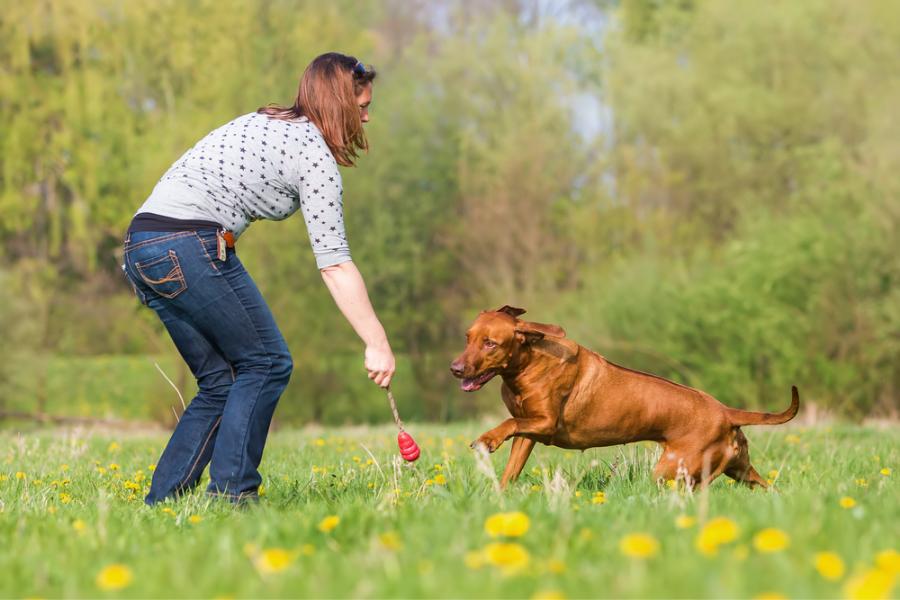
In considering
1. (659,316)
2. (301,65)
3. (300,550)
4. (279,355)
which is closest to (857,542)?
(300,550)

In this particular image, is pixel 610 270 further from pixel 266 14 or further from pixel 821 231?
pixel 266 14

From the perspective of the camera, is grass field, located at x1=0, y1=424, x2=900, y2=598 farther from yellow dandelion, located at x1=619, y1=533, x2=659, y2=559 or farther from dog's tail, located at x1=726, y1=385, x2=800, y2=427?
dog's tail, located at x1=726, y1=385, x2=800, y2=427

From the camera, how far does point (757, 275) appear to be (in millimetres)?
13047

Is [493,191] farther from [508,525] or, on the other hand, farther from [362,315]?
[508,525]

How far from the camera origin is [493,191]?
59.1ft

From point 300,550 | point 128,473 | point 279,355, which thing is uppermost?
point 279,355

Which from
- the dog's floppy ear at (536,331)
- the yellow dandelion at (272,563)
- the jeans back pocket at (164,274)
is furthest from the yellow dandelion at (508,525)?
the dog's floppy ear at (536,331)

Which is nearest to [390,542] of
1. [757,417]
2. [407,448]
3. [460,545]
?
[460,545]

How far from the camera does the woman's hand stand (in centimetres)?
312

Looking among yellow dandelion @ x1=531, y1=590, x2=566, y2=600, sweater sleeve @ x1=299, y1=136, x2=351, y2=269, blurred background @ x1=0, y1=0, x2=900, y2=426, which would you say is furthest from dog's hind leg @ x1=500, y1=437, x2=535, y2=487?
blurred background @ x1=0, y1=0, x2=900, y2=426

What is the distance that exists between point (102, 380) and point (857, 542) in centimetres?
2000

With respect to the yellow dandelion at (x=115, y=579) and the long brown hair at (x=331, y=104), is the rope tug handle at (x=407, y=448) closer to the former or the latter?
the long brown hair at (x=331, y=104)

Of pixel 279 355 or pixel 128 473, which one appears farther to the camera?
pixel 128 473

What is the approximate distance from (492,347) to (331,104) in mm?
1401
